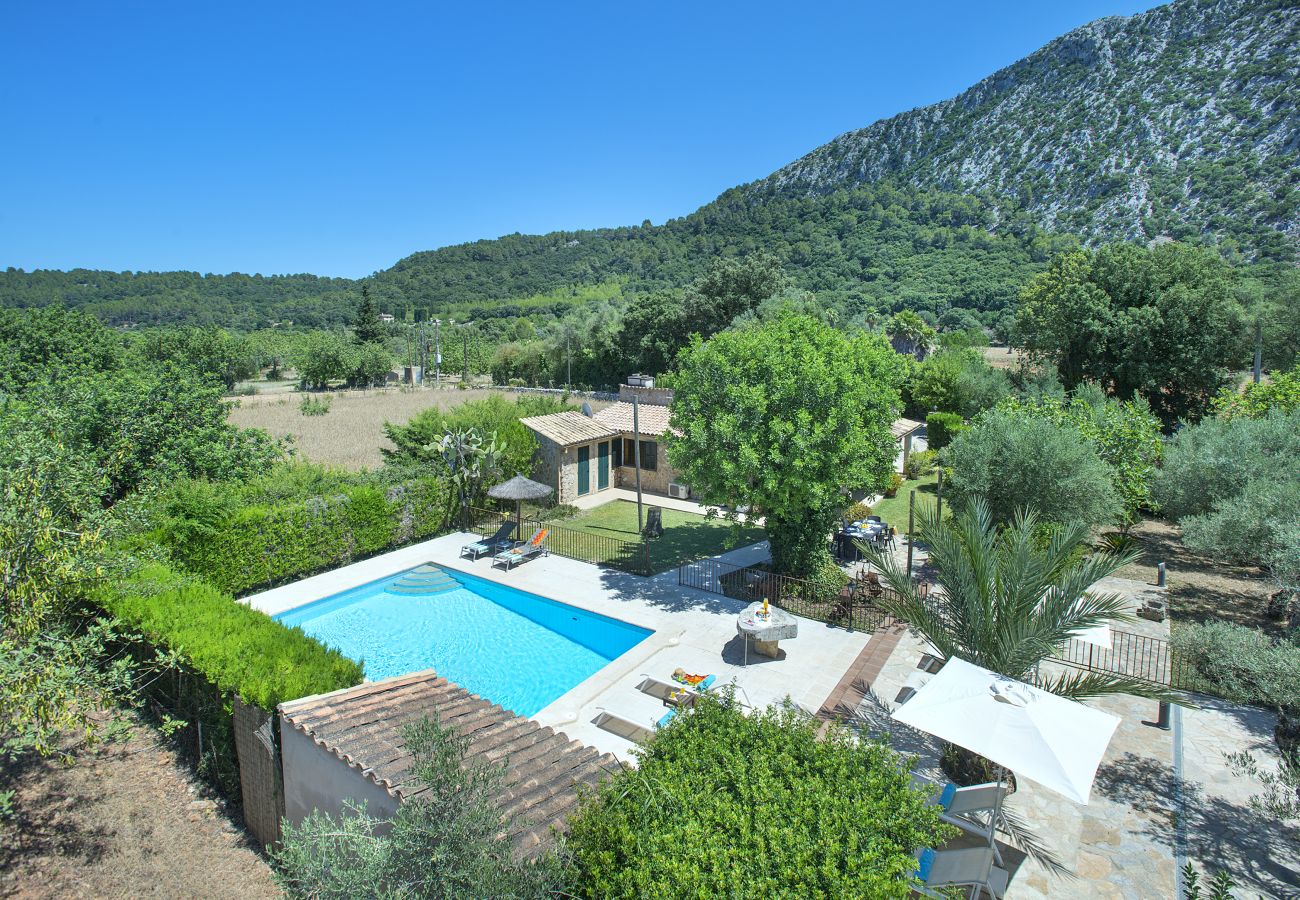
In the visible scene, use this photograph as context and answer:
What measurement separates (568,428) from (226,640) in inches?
593

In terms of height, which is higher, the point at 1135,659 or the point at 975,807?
the point at 975,807

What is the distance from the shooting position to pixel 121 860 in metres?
7.16

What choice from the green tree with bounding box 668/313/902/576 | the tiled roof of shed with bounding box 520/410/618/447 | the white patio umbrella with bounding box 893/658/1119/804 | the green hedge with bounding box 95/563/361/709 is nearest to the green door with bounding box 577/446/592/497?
the tiled roof of shed with bounding box 520/410/618/447

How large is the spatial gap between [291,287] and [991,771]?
17701cm

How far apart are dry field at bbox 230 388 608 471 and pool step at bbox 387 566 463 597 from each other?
21.8 ft

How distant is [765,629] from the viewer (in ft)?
37.1

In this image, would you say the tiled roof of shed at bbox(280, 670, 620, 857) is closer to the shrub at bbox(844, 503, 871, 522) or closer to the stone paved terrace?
the stone paved terrace

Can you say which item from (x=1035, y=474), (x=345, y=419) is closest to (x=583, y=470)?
(x=1035, y=474)

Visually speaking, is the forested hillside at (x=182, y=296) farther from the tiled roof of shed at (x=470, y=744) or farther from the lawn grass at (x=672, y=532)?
the tiled roof of shed at (x=470, y=744)

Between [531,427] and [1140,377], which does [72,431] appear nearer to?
[531,427]

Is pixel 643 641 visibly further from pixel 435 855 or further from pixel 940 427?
pixel 940 427

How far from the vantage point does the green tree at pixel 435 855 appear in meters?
4.39

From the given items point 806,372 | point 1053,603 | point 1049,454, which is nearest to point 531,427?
point 806,372

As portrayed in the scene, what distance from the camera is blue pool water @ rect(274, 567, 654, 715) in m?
12.2
